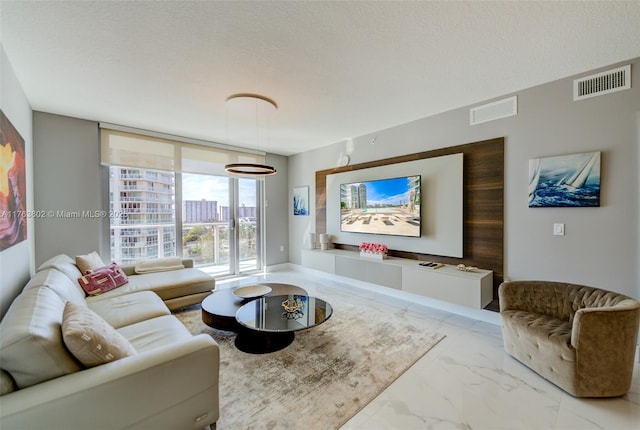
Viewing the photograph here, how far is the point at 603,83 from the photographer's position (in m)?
2.39

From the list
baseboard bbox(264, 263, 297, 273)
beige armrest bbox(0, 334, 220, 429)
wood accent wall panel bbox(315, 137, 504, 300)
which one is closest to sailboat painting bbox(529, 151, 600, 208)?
wood accent wall panel bbox(315, 137, 504, 300)

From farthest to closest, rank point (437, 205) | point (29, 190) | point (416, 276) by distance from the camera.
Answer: point (437, 205)
point (416, 276)
point (29, 190)

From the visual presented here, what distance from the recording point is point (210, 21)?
178 centimetres

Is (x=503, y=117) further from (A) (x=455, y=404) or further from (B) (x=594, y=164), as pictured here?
(A) (x=455, y=404)

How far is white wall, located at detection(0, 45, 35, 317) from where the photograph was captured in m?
1.95

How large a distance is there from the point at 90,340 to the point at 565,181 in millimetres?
3872

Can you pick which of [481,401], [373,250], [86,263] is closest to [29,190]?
[86,263]

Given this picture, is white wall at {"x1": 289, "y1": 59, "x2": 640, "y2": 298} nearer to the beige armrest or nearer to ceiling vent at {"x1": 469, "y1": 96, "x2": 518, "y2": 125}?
ceiling vent at {"x1": 469, "y1": 96, "x2": 518, "y2": 125}

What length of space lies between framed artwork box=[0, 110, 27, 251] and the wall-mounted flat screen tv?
386 cm

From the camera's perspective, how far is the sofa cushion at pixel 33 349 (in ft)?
3.59

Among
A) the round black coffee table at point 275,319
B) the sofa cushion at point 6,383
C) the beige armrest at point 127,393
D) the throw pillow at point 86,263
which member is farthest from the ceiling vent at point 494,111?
the throw pillow at point 86,263

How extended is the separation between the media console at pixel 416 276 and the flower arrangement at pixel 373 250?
3.6 inches

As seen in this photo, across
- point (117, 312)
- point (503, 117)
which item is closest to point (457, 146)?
point (503, 117)

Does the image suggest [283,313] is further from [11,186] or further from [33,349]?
[11,186]
